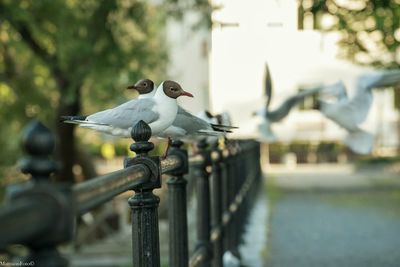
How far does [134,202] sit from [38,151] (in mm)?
1359

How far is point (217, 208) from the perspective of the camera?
5512 millimetres

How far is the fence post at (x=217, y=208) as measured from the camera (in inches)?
205

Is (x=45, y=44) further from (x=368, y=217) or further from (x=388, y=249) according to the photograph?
(x=388, y=249)

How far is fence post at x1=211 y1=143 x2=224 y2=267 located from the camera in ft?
17.1

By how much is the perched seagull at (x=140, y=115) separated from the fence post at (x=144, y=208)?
0.18m

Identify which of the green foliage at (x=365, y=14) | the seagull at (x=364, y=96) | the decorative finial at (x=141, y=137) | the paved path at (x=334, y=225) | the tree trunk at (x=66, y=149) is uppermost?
the green foliage at (x=365, y=14)

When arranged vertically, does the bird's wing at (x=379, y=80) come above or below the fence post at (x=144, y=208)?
above

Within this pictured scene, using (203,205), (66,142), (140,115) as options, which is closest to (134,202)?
(140,115)

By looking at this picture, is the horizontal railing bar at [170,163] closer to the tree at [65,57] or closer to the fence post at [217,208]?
the fence post at [217,208]

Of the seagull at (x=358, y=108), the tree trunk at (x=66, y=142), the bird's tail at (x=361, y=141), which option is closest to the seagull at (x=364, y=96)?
the seagull at (x=358, y=108)

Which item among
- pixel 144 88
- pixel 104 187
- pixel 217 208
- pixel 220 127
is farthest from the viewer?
pixel 217 208

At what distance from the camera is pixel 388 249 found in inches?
357

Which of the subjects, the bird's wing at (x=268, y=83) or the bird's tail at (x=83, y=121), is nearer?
the bird's tail at (x=83, y=121)

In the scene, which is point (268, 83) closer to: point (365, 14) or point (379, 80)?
point (379, 80)
